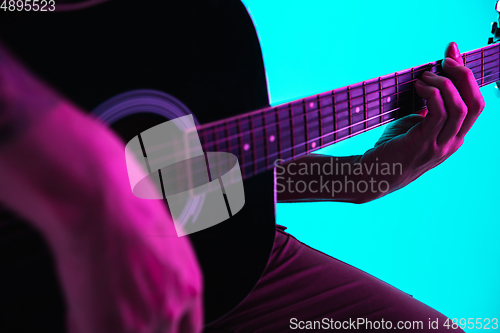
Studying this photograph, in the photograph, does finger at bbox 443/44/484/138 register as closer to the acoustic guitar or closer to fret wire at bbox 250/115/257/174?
the acoustic guitar

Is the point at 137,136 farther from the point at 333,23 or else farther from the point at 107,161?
the point at 333,23

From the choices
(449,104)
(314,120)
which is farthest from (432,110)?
(314,120)

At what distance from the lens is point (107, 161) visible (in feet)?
1.00

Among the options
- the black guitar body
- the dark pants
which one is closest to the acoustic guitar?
the black guitar body

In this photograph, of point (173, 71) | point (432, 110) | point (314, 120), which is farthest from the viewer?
point (432, 110)

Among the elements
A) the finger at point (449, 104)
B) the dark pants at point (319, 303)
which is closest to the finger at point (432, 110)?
the finger at point (449, 104)

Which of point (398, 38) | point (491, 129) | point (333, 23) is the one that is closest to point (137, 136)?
point (333, 23)

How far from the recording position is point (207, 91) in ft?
1.50

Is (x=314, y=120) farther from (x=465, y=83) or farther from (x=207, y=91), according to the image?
(x=465, y=83)

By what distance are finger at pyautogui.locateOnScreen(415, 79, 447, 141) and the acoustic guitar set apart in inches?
3.9

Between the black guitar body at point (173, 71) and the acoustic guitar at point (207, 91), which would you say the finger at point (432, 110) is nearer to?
the acoustic guitar at point (207, 91)

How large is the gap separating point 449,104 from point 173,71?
1.78 feet

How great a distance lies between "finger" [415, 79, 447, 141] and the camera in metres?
0.65

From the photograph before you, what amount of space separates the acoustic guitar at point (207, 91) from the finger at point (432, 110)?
98 mm
